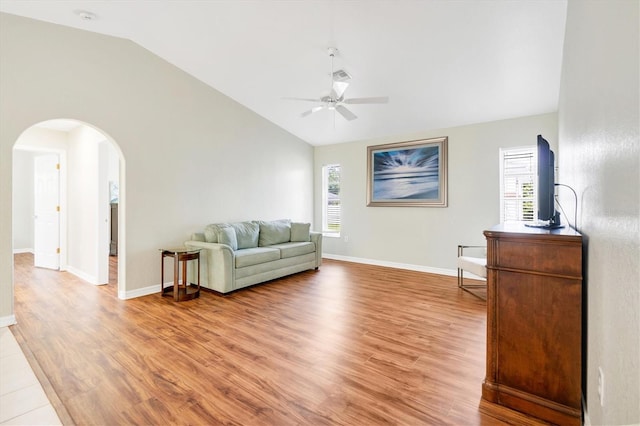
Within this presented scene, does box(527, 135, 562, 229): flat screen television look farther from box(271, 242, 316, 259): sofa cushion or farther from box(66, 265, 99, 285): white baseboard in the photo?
box(66, 265, 99, 285): white baseboard

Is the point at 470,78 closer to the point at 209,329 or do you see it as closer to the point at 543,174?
the point at 543,174

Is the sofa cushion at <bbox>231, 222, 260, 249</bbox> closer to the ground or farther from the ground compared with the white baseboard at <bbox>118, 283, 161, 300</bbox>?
farther from the ground

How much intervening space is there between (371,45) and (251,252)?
10.6 ft

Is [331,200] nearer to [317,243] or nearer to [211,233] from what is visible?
[317,243]

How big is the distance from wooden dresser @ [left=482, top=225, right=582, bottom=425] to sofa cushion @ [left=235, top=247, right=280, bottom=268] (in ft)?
10.8

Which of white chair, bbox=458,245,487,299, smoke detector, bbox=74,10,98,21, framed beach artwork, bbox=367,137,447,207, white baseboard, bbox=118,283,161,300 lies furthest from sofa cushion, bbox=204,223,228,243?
white chair, bbox=458,245,487,299

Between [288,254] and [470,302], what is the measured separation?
2.83 meters

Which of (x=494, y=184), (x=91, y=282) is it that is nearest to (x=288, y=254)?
(x=91, y=282)

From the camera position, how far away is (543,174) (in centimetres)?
214

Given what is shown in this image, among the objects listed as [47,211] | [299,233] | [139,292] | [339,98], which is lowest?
[139,292]

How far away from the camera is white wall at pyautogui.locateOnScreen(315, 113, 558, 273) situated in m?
4.86

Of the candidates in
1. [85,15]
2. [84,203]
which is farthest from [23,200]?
[85,15]

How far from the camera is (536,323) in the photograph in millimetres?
1858

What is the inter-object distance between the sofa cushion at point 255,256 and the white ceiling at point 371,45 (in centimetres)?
257
